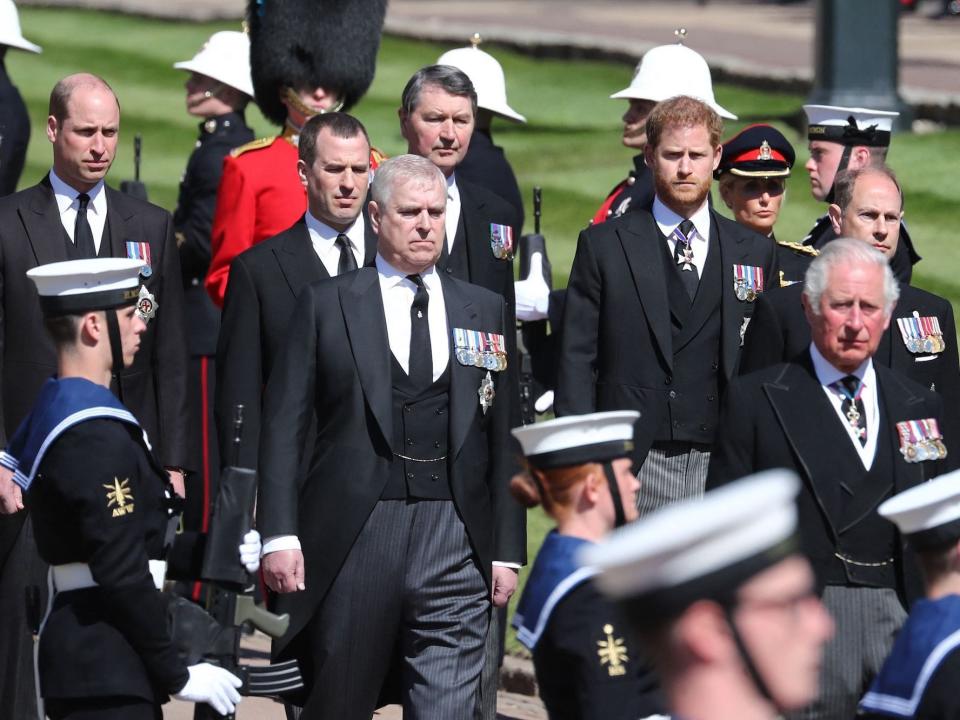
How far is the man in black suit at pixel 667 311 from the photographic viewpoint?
6871 mm

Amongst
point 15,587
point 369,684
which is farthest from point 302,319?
point 15,587

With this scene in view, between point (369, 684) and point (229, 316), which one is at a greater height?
point (229, 316)

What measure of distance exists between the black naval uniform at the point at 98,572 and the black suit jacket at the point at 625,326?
1968 millimetres

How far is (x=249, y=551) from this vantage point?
5.31m

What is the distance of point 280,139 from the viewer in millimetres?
8336

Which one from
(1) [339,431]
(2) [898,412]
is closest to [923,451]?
(2) [898,412]

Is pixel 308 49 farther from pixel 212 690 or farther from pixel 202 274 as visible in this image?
pixel 212 690

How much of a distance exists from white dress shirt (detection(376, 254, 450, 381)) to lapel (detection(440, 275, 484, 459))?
25 millimetres

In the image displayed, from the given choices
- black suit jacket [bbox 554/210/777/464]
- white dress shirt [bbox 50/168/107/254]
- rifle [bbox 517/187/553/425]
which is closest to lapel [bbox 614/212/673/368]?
black suit jacket [bbox 554/210/777/464]

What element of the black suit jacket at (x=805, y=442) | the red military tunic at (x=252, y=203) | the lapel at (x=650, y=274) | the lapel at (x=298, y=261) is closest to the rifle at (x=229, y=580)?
the black suit jacket at (x=805, y=442)

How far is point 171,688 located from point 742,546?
2.66m

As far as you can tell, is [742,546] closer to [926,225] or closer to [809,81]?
[926,225]

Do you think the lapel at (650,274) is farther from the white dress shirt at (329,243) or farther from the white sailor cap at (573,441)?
the white sailor cap at (573,441)

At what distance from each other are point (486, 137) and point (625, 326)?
2482mm
